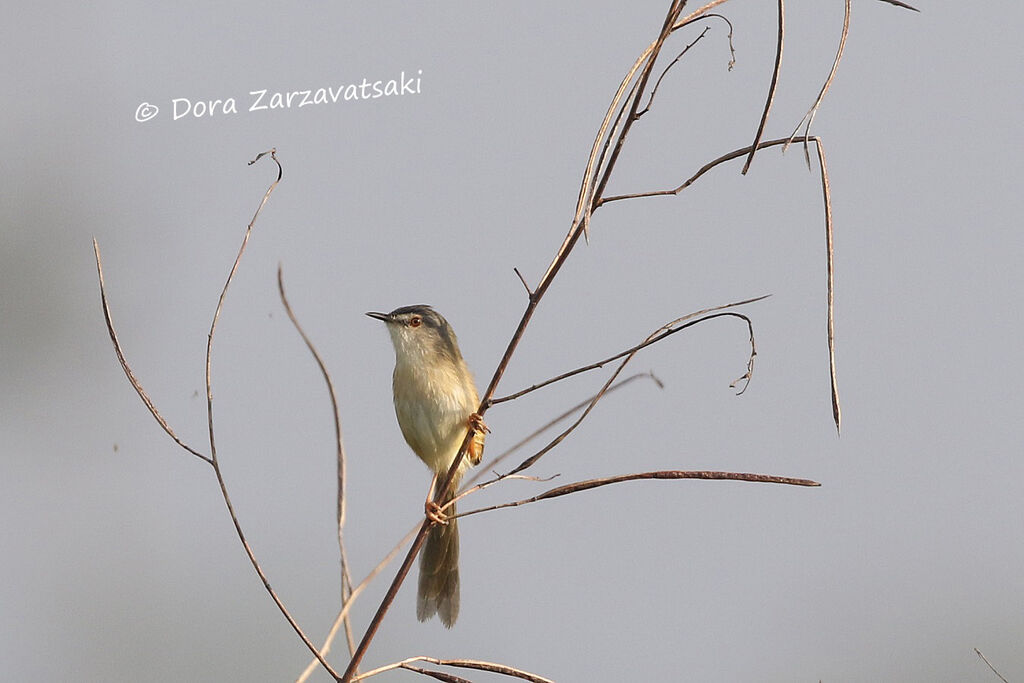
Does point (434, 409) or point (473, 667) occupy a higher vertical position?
point (434, 409)

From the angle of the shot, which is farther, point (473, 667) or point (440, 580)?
point (440, 580)

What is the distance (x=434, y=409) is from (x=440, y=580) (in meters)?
Result: 0.49

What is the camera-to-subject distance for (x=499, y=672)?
4.32 ft

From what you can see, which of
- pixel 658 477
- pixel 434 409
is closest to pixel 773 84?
pixel 658 477

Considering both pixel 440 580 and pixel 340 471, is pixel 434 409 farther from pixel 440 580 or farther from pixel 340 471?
pixel 340 471

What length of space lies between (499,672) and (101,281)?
66 cm

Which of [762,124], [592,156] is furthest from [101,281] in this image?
[762,124]

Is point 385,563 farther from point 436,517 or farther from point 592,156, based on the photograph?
point 592,156

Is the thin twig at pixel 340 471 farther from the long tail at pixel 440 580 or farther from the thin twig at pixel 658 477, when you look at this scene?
the long tail at pixel 440 580

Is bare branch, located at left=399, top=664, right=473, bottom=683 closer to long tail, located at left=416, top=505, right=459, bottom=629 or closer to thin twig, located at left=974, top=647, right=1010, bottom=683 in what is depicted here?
thin twig, located at left=974, top=647, right=1010, bottom=683

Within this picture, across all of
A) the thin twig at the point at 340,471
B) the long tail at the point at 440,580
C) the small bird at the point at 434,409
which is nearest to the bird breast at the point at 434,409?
the small bird at the point at 434,409

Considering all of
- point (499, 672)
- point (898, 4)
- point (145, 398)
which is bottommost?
point (499, 672)

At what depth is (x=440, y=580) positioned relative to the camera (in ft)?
10.9

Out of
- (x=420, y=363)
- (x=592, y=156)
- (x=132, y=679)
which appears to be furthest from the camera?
(x=132, y=679)
